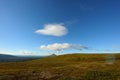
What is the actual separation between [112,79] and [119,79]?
1884 mm

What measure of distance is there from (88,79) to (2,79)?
77.0 ft

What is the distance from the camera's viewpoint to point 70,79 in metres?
46.8

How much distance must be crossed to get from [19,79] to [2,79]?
4.73 meters

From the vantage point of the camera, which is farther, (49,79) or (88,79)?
(49,79)

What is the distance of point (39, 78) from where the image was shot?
172 feet

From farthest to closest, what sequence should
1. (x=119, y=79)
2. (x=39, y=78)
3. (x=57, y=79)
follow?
(x=39, y=78), (x=57, y=79), (x=119, y=79)

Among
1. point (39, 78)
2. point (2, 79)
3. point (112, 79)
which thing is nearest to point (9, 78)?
point (2, 79)

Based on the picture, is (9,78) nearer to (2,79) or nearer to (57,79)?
(2,79)

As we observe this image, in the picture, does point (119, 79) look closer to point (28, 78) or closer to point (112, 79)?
point (112, 79)

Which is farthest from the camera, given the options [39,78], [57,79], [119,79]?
[39,78]

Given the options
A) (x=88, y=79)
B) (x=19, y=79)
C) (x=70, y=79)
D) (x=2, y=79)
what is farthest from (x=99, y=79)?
(x=2, y=79)

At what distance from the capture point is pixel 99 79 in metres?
45.8

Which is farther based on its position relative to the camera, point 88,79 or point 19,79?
point 19,79

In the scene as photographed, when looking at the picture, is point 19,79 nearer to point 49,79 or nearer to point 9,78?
point 9,78
